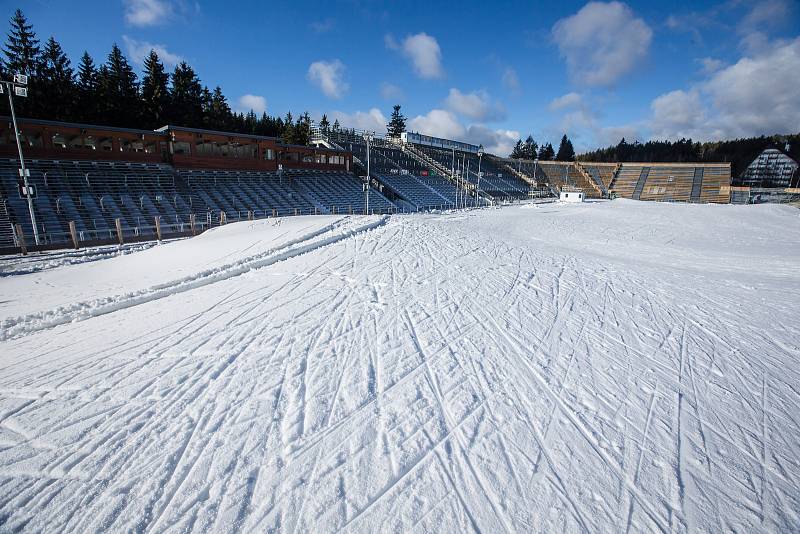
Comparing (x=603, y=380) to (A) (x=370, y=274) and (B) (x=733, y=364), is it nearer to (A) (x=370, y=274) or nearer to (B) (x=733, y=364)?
(B) (x=733, y=364)

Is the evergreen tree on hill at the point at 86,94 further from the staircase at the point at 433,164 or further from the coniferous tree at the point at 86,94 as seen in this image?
the staircase at the point at 433,164

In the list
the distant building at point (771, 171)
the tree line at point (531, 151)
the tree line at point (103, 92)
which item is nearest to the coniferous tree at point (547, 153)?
the tree line at point (531, 151)

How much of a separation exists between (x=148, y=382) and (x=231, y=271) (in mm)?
5166

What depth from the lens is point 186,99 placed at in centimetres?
4953

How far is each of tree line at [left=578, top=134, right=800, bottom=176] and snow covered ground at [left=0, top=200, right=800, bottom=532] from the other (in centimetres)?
12336

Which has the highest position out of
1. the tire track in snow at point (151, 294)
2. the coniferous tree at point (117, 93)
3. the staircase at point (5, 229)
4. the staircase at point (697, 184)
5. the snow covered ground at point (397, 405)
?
the coniferous tree at point (117, 93)

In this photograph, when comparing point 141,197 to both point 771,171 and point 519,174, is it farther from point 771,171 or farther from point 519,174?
point 771,171

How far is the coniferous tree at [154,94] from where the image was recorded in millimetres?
45094

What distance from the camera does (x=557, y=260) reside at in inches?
458

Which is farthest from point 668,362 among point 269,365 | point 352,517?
point 269,365

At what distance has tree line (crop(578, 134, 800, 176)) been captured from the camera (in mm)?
92875

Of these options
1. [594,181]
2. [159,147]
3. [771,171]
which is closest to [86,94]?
[159,147]

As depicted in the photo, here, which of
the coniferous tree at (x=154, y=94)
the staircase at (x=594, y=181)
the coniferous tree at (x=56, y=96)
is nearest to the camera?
the coniferous tree at (x=56, y=96)

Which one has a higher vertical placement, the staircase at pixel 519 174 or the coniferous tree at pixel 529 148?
the coniferous tree at pixel 529 148
